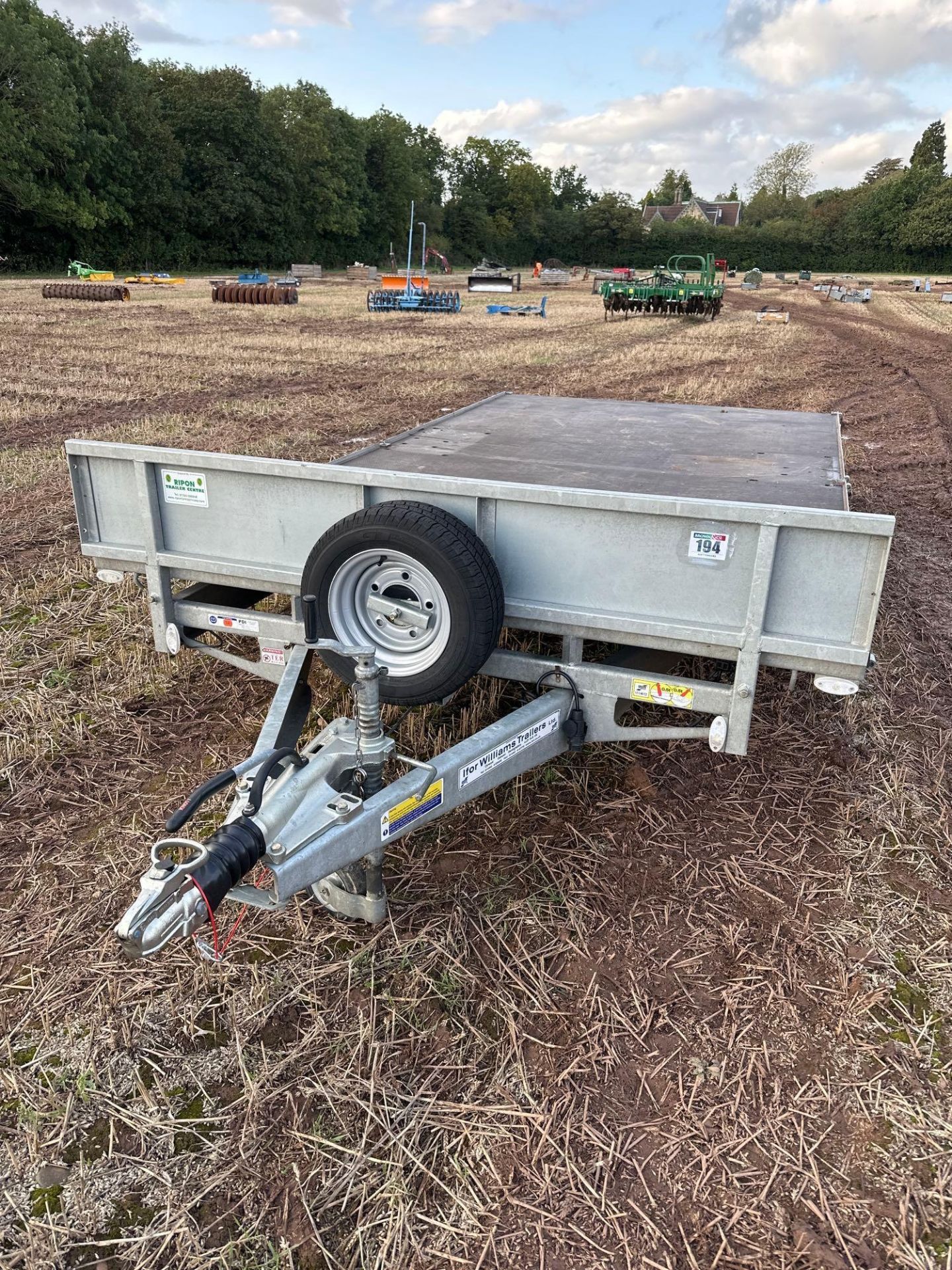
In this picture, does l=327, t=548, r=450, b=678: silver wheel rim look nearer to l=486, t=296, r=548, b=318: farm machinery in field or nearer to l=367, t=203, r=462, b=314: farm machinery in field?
l=486, t=296, r=548, b=318: farm machinery in field

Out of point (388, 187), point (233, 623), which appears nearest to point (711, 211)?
point (388, 187)

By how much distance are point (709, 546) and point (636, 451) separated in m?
2.07

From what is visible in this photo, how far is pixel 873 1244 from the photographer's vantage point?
6.64 ft

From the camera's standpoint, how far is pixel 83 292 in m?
26.9

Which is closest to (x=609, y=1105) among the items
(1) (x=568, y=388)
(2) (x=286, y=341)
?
(1) (x=568, y=388)

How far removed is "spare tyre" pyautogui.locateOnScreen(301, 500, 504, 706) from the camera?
9.24 ft

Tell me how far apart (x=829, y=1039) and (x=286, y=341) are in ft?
60.0

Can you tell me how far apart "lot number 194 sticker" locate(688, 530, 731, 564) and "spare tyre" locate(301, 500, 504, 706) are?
61 cm

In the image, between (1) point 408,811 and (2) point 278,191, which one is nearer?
(1) point 408,811

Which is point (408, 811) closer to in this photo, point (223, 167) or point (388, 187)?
point (223, 167)

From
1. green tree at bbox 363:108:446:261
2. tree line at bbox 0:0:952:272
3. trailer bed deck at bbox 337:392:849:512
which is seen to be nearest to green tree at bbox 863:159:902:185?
tree line at bbox 0:0:952:272

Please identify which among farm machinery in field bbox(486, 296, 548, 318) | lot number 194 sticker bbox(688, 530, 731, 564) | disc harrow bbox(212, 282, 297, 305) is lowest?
farm machinery in field bbox(486, 296, 548, 318)

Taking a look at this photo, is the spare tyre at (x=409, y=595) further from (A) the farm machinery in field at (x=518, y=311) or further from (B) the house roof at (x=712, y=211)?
(B) the house roof at (x=712, y=211)

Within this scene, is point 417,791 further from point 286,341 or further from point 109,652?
point 286,341
